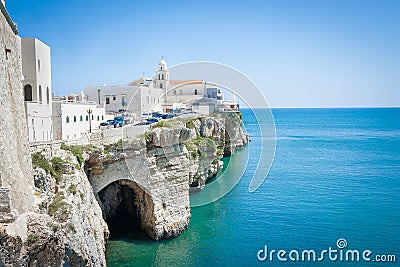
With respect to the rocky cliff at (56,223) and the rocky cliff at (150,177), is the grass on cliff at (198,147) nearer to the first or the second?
the rocky cliff at (150,177)

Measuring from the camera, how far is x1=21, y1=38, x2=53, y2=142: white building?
59.9ft

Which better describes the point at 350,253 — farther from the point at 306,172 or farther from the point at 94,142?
the point at 306,172

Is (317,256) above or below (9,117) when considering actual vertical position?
below

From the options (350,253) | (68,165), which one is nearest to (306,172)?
(350,253)

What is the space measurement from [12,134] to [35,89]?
6508 mm

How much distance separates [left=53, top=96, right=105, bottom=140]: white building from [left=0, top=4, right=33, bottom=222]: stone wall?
6.15 metres

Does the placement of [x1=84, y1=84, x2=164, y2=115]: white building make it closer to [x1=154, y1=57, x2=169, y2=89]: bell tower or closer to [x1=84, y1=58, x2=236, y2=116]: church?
[x1=84, y1=58, x2=236, y2=116]: church

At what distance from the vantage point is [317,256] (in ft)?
64.7

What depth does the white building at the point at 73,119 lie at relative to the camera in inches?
834

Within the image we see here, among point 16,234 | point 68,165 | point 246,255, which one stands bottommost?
point 246,255

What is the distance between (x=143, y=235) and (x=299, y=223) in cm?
998

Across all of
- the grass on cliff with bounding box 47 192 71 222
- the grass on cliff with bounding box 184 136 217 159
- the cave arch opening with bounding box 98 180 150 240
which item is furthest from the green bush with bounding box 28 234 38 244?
the grass on cliff with bounding box 184 136 217 159

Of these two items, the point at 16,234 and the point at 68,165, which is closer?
the point at 16,234

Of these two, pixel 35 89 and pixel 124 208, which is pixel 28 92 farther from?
pixel 124 208
